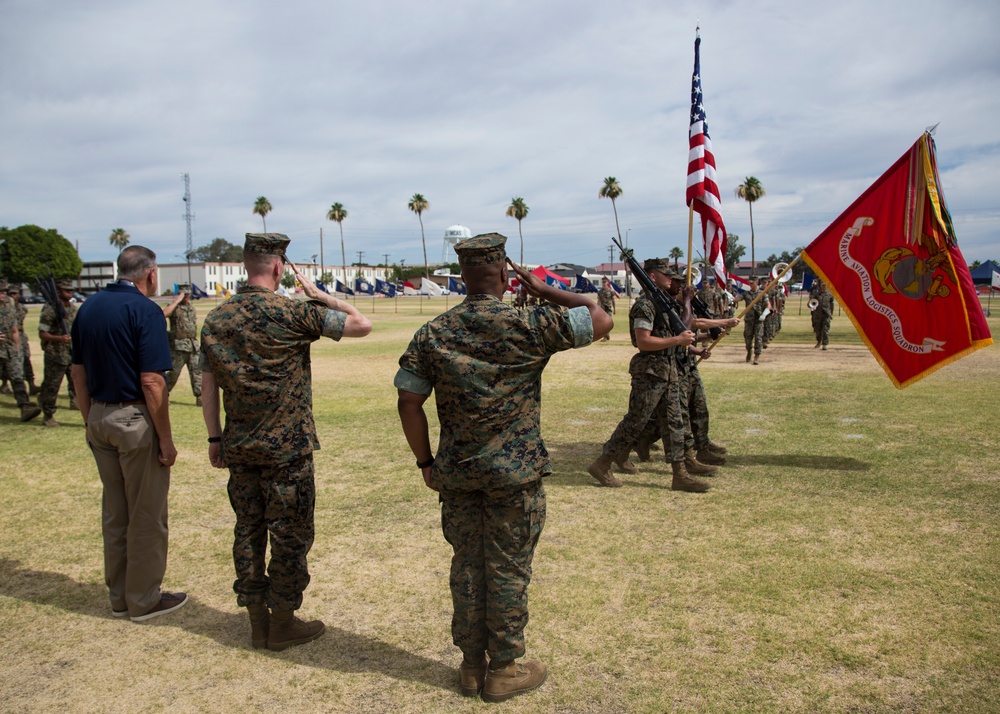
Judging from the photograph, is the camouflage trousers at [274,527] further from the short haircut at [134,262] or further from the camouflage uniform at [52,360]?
the camouflage uniform at [52,360]

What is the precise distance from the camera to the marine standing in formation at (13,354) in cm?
1020

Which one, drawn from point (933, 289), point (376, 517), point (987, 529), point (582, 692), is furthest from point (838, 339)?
point (582, 692)

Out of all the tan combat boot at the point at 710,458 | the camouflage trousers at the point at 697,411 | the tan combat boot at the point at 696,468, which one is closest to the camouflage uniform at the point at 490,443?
the tan combat boot at the point at 696,468

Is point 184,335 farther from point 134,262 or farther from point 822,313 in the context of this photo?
point 822,313

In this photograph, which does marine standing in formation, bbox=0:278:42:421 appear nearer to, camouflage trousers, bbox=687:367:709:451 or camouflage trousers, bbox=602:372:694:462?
camouflage trousers, bbox=602:372:694:462

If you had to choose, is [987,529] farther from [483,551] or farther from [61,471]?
[61,471]

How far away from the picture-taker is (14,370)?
10383 millimetres

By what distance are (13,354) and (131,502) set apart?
329 inches

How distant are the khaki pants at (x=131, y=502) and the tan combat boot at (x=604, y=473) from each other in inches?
157

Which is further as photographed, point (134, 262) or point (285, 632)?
point (134, 262)

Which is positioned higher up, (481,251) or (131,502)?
(481,251)

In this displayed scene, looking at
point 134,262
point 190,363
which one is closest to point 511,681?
point 134,262

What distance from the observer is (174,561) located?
508 centimetres

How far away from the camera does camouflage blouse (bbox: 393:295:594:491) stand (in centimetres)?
321
